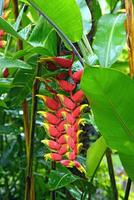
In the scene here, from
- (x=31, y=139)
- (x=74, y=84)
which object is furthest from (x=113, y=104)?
(x=31, y=139)

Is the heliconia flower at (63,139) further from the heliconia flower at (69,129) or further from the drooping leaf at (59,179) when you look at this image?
the drooping leaf at (59,179)

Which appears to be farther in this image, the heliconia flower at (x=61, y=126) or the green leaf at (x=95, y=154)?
the green leaf at (x=95, y=154)

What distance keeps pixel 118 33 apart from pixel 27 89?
208 millimetres

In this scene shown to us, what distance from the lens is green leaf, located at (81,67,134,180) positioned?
57 centimetres

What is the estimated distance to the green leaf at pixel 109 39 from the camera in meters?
0.77

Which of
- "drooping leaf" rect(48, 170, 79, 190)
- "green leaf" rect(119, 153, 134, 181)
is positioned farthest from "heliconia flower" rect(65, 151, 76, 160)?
"drooping leaf" rect(48, 170, 79, 190)

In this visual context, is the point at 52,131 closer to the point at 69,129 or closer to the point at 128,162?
the point at 69,129

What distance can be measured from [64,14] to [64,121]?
17 centimetres

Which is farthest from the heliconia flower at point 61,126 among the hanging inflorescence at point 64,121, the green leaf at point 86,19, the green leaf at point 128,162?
the green leaf at point 86,19

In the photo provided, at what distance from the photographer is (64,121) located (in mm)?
662

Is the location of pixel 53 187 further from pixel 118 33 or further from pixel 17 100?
pixel 118 33

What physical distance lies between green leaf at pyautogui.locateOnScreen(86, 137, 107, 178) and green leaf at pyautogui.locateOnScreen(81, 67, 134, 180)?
91mm

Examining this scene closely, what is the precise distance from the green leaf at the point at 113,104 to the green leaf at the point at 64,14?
0.49 ft

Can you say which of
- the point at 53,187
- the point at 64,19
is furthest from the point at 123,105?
the point at 53,187
